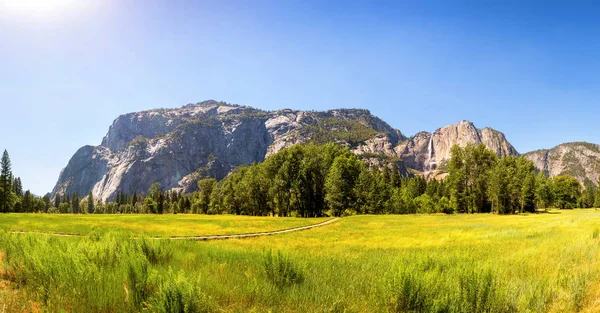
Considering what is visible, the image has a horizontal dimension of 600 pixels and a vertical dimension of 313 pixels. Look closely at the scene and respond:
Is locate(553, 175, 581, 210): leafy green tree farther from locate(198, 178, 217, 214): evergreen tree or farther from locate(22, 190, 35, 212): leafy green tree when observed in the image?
locate(22, 190, 35, 212): leafy green tree

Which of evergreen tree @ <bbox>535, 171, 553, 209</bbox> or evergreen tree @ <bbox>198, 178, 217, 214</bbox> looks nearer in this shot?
evergreen tree @ <bbox>535, 171, 553, 209</bbox>

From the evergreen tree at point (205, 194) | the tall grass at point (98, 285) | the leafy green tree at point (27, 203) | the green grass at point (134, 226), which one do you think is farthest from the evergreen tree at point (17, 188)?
the tall grass at point (98, 285)

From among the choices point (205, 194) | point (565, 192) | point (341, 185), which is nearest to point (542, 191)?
point (565, 192)

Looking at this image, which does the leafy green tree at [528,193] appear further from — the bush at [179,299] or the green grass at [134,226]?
the bush at [179,299]

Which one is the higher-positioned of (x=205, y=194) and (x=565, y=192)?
(x=565, y=192)

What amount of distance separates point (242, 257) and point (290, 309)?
4.79 metres

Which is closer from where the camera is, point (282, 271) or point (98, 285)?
point (98, 285)

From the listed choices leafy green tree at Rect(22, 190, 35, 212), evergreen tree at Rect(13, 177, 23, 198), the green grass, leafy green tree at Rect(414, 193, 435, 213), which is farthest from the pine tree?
leafy green tree at Rect(414, 193, 435, 213)

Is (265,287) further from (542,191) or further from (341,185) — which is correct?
(542,191)

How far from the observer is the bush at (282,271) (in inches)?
306

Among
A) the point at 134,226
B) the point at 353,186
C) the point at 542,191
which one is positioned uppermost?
the point at 353,186

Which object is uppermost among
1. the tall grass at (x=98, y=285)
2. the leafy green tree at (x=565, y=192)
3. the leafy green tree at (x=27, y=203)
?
the tall grass at (x=98, y=285)

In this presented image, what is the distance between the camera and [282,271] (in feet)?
26.5

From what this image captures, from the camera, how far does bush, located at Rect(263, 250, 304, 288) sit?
306 inches
